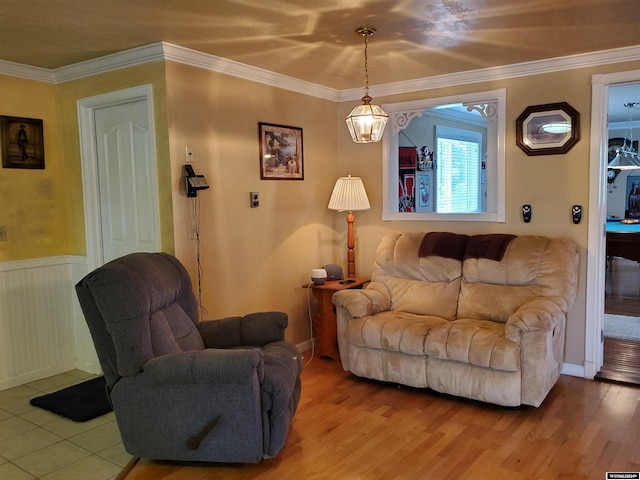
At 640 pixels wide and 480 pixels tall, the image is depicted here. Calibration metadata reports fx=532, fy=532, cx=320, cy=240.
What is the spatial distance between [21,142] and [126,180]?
816 millimetres

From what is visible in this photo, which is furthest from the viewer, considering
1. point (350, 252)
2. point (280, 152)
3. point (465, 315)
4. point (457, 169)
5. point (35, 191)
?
point (457, 169)

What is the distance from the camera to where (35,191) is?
390 cm

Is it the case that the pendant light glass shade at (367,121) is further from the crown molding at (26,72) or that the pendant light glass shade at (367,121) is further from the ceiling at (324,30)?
the crown molding at (26,72)

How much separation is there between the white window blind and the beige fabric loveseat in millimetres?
2647

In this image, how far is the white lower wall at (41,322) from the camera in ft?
12.4

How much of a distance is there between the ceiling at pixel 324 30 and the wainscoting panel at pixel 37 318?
1.48 metres

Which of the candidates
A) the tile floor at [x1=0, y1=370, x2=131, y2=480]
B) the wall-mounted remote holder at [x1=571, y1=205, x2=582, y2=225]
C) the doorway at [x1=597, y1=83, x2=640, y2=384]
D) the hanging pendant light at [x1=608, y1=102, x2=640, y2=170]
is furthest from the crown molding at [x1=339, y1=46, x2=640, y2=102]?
the hanging pendant light at [x1=608, y1=102, x2=640, y2=170]

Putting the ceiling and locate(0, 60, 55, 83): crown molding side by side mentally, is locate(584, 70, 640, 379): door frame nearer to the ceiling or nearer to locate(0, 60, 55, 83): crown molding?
the ceiling

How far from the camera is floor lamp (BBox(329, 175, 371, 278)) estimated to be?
14.5ft

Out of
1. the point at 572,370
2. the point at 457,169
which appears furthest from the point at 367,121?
the point at 457,169

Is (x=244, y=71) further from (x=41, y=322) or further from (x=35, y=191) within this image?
(x=41, y=322)

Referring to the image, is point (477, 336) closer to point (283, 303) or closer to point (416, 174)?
point (283, 303)

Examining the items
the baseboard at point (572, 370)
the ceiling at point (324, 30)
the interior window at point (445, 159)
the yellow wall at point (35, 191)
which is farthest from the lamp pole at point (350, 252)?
the yellow wall at point (35, 191)

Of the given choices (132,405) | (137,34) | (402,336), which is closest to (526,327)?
(402,336)
